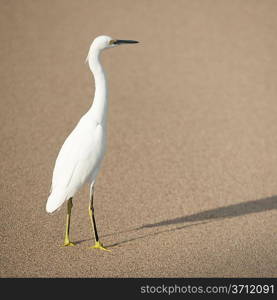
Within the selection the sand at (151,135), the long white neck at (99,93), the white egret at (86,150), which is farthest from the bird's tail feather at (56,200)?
the long white neck at (99,93)

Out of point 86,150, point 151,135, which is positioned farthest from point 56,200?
point 151,135

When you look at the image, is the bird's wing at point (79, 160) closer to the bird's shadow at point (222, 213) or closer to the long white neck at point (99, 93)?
the long white neck at point (99, 93)

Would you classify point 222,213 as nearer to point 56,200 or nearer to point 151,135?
point 56,200

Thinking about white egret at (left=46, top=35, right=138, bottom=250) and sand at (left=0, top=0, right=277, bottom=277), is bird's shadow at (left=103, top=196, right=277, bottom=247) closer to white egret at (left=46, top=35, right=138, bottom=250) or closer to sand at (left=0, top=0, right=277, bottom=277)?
sand at (left=0, top=0, right=277, bottom=277)

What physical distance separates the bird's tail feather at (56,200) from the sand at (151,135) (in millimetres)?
489

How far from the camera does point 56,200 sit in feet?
13.8

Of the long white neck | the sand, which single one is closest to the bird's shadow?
the sand

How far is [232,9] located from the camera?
38.2 feet

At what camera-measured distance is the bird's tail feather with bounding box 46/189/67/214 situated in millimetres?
4180

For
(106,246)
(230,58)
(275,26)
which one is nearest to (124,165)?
(106,246)

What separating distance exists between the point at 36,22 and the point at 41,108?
3622 mm

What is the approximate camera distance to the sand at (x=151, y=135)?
4.50 m

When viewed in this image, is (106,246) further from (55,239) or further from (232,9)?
(232,9)

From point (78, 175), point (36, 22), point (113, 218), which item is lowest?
point (113, 218)
